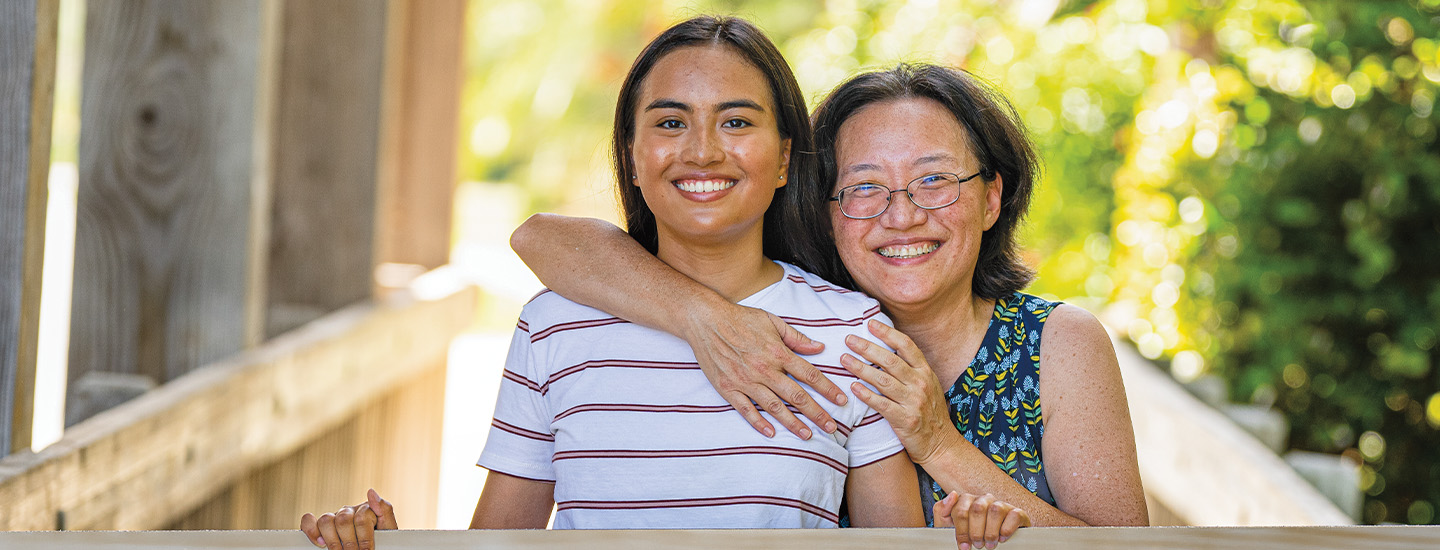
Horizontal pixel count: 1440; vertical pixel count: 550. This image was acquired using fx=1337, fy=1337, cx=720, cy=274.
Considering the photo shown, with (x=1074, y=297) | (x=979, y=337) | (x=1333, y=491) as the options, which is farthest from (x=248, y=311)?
(x=1074, y=297)

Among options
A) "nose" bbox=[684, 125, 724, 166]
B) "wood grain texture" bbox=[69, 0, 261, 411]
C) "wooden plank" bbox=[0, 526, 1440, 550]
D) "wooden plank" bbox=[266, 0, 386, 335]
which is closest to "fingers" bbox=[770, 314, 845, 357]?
"nose" bbox=[684, 125, 724, 166]

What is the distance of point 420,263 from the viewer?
429 cm

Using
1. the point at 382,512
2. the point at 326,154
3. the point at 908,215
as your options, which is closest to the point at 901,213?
the point at 908,215

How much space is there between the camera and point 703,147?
1571 millimetres

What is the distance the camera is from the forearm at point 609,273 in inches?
64.6

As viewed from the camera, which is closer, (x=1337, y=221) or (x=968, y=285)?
(x=968, y=285)

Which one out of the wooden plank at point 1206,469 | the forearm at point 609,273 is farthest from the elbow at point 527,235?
the wooden plank at point 1206,469

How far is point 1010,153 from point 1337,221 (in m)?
1.96

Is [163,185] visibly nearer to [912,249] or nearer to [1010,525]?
[912,249]

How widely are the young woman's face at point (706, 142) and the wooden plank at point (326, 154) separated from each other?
68.3 inches

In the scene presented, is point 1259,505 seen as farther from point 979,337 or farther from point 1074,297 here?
point 1074,297

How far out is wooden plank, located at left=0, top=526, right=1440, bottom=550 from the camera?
1.12 metres

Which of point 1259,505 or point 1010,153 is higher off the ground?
point 1010,153

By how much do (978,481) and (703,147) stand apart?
1.72ft
